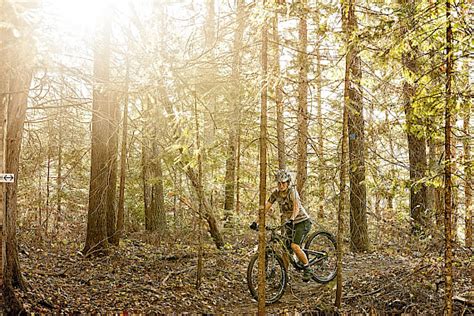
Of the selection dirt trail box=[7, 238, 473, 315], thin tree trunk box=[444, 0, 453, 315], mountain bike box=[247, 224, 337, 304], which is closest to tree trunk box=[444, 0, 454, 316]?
thin tree trunk box=[444, 0, 453, 315]

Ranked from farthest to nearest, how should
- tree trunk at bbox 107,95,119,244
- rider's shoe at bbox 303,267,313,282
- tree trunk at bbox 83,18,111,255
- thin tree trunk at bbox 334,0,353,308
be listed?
1. tree trunk at bbox 107,95,119,244
2. tree trunk at bbox 83,18,111,255
3. rider's shoe at bbox 303,267,313,282
4. thin tree trunk at bbox 334,0,353,308

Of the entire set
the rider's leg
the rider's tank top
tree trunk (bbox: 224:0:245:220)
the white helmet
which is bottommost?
the rider's leg

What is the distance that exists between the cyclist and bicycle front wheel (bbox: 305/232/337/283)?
341 millimetres

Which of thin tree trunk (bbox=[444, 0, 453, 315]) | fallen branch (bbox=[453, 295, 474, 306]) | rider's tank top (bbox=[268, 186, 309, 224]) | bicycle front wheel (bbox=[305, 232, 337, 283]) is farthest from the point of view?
bicycle front wheel (bbox=[305, 232, 337, 283])

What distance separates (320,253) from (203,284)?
2.29 m

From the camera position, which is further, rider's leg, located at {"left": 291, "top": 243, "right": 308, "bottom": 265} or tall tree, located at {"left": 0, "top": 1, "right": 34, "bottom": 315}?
rider's leg, located at {"left": 291, "top": 243, "right": 308, "bottom": 265}

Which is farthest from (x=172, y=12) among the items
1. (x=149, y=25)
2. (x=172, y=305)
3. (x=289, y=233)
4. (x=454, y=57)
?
(x=454, y=57)

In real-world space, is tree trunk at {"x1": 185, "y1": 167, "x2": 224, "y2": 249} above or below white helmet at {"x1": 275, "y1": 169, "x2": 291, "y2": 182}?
below

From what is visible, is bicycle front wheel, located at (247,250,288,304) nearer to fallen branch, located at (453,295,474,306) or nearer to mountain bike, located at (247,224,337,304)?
mountain bike, located at (247,224,337,304)

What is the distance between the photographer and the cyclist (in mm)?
8547

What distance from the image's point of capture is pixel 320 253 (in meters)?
9.23

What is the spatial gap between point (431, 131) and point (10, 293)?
6.15m

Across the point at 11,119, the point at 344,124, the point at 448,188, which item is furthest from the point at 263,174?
the point at 11,119

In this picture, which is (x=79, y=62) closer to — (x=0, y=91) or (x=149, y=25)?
(x=149, y=25)
